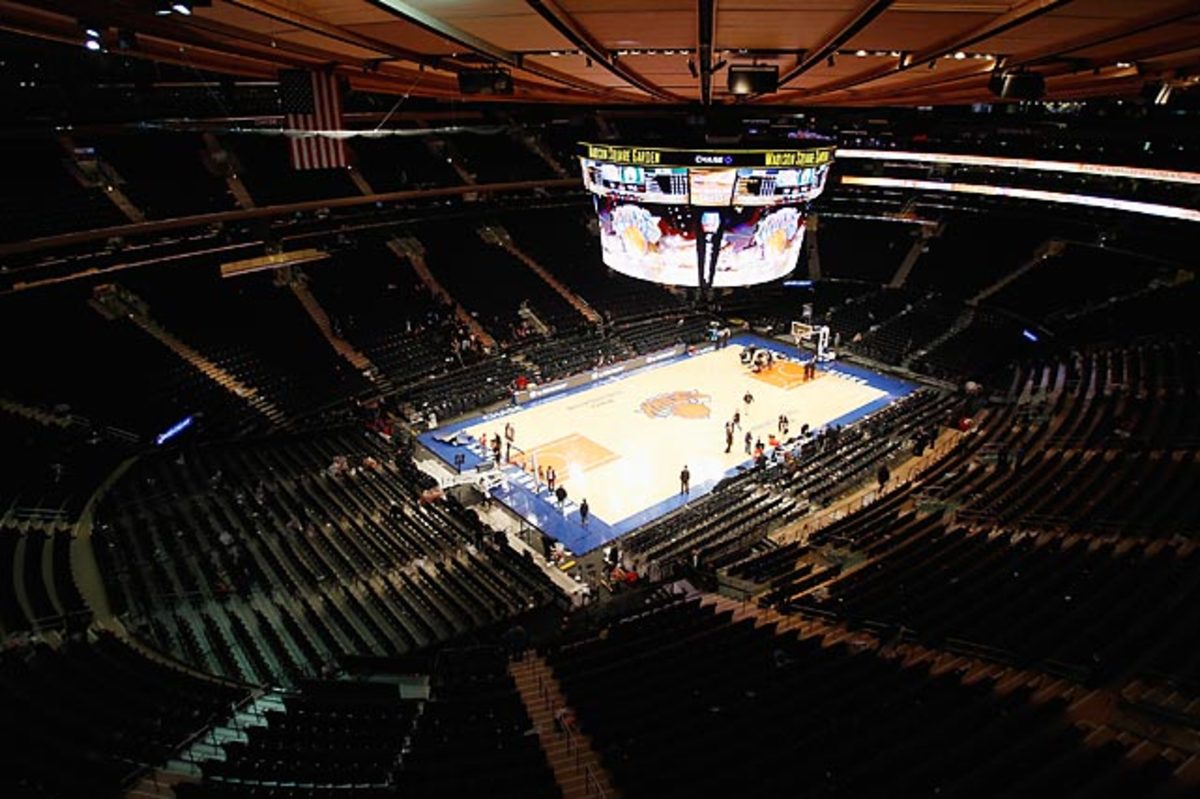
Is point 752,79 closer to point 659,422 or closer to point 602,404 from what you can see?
point 659,422

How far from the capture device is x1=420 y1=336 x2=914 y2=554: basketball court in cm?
2062

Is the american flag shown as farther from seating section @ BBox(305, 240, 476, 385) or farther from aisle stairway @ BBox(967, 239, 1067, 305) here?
aisle stairway @ BBox(967, 239, 1067, 305)

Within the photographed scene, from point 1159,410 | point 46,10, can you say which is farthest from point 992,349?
point 46,10

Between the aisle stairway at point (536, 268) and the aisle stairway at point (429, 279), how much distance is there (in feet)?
12.6

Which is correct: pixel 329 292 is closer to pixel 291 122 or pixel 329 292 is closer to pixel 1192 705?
pixel 291 122

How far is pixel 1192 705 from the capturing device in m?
8.06

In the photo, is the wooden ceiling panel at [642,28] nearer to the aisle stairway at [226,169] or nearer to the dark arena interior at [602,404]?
the dark arena interior at [602,404]

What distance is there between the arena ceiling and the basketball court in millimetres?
12415

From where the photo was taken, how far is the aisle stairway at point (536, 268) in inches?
1367

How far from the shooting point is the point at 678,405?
27.4 metres

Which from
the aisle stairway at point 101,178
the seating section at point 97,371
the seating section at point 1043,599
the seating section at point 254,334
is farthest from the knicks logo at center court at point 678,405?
the aisle stairway at point 101,178

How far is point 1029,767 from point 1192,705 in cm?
225

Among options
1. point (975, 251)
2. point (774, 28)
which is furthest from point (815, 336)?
point (774, 28)

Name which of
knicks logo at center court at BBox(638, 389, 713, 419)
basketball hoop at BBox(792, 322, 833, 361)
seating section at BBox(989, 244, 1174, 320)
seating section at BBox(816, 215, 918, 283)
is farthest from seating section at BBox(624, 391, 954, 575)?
seating section at BBox(816, 215, 918, 283)
